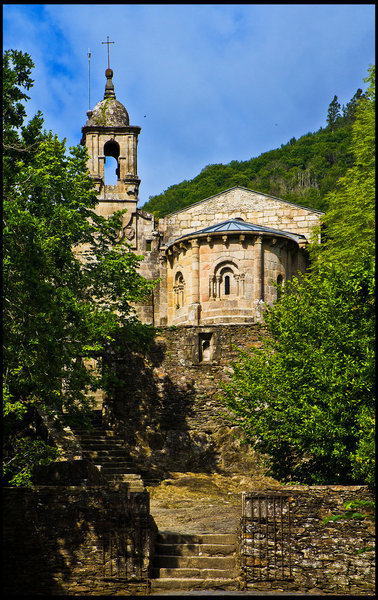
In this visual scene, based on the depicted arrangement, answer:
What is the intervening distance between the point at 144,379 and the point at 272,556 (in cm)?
1106

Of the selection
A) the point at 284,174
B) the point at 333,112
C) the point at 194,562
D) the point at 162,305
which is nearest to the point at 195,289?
the point at 162,305

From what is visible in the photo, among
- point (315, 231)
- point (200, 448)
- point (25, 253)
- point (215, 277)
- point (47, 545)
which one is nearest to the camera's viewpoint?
point (47, 545)

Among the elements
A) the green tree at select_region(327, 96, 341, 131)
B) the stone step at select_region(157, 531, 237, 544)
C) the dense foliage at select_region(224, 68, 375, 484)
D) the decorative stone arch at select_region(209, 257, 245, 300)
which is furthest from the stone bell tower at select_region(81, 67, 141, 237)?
the green tree at select_region(327, 96, 341, 131)

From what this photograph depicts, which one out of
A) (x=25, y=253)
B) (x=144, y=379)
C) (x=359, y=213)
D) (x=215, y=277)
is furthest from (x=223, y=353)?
(x=25, y=253)

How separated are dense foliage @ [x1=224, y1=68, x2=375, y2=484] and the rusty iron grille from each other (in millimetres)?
1867

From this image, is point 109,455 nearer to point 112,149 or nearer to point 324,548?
point 324,548

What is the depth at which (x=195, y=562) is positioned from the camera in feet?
49.9

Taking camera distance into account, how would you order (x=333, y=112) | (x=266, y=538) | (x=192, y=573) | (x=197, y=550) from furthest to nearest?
(x=333, y=112)
(x=197, y=550)
(x=192, y=573)
(x=266, y=538)

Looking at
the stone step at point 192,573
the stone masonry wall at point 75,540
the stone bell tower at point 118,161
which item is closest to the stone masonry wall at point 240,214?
the stone bell tower at point 118,161

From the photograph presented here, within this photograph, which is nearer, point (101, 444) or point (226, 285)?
point (101, 444)

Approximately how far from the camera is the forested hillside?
72.0m

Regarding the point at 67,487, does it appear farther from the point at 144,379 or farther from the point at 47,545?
the point at 144,379

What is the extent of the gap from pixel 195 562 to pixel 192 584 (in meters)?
0.69

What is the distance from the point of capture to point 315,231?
35719 millimetres
